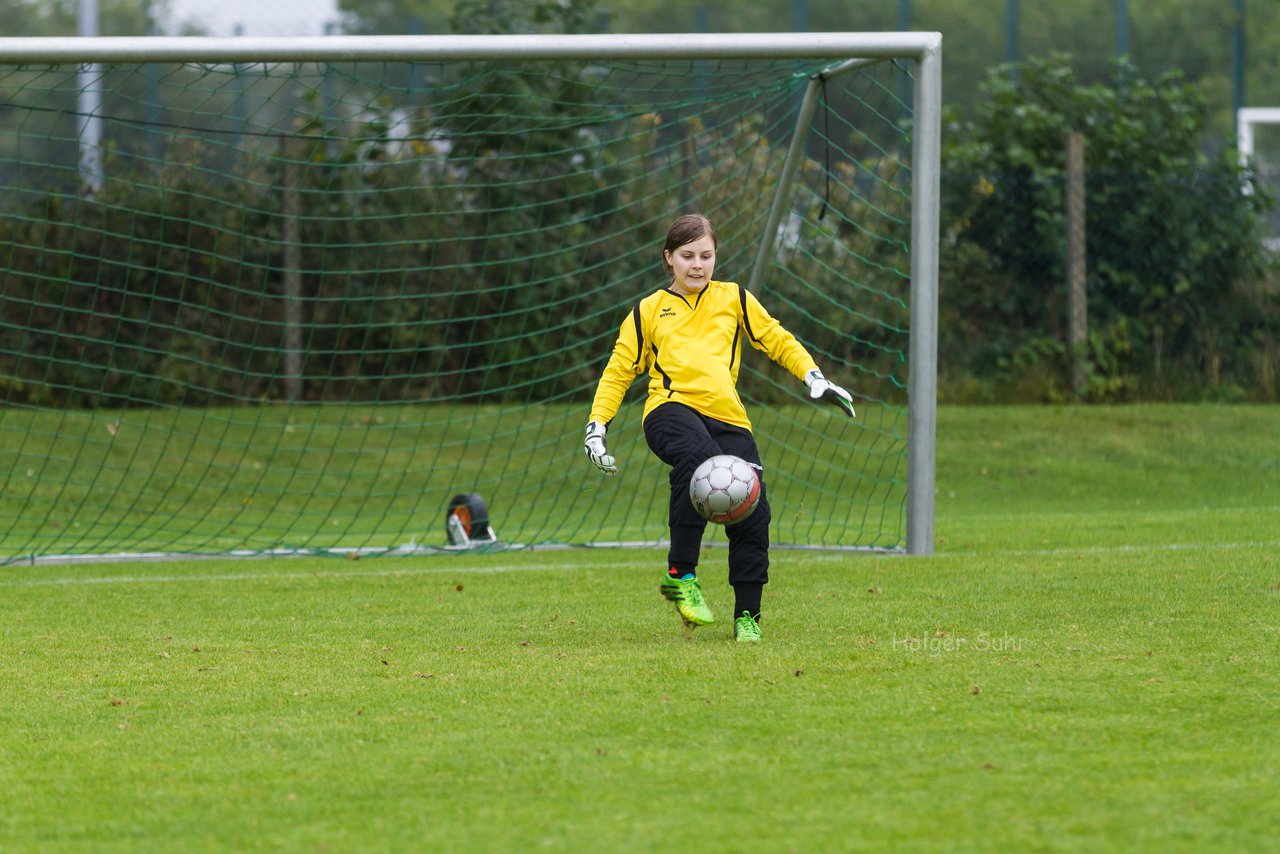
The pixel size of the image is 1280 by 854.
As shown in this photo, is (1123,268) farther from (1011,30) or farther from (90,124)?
(90,124)

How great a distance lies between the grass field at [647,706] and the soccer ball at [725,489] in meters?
0.45

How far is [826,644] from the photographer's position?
5.16 meters

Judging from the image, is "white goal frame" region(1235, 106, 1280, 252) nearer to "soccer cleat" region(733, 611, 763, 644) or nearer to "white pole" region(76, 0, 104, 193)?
"white pole" region(76, 0, 104, 193)

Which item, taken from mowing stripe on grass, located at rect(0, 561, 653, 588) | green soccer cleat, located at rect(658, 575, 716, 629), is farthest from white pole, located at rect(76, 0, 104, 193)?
green soccer cleat, located at rect(658, 575, 716, 629)

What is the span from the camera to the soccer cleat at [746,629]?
5.27m

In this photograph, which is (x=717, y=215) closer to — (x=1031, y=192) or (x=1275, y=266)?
(x=1031, y=192)

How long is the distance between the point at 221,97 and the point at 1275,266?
34.5ft

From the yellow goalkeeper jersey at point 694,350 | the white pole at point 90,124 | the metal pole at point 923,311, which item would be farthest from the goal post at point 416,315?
the yellow goalkeeper jersey at point 694,350

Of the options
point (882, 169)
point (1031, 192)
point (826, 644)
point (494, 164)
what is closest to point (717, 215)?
point (494, 164)

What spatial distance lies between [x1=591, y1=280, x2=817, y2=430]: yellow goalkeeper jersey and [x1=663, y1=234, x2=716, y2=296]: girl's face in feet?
0.26

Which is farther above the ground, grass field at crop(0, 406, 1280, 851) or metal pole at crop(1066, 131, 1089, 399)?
metal pole at crop(1066, 131, 1089, 399)

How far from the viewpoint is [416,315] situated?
41.0ft

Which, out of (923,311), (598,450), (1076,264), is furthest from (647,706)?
(1076,264)

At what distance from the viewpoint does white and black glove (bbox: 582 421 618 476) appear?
208 inches
